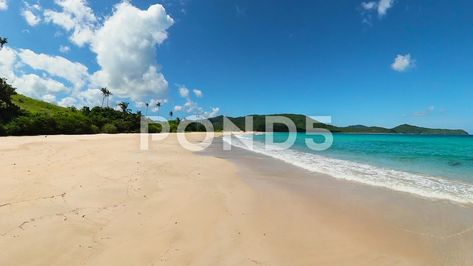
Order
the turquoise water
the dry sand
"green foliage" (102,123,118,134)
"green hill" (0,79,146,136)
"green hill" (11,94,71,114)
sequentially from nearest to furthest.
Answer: the dry sand
the turquoise water
"green hill" (0,79,146,136)
"green hill" (11,94,71,114)
"green foliage" (102,123,118,134)

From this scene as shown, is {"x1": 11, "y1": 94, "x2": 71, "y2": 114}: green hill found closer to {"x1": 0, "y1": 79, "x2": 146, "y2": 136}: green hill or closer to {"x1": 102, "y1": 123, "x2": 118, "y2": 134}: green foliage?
{"x1": 0, "y1": 79, "x2": 146, "y2": 136}: green hill

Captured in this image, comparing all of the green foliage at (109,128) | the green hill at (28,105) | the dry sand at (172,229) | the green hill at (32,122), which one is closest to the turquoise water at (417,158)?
the dry sand at (172,229)

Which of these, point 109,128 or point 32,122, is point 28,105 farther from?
point 32,122

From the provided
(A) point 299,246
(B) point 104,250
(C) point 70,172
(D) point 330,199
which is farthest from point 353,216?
(C) point 70,172

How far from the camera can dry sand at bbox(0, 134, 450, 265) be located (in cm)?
383

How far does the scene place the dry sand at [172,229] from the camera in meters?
3.83

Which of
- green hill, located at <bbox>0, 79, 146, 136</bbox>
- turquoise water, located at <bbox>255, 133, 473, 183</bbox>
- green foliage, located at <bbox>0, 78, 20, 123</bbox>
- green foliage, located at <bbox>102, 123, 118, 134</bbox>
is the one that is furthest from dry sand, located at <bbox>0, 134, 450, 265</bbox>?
green foliage, located at <bbox>102, 123, 118, 134</bbox>

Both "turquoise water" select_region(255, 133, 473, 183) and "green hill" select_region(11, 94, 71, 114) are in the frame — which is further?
"green hill" select_region(11, 94, 71, 114)

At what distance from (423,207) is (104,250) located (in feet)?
24.3

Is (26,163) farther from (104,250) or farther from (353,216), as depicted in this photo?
(353,216)

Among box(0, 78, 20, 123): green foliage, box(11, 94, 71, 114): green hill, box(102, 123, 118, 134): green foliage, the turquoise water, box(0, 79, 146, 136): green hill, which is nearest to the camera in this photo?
the turquoise water

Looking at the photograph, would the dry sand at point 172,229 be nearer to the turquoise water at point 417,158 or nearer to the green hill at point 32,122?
the turquoise water at point 417,158

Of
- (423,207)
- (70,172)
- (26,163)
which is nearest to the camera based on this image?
(423,207)

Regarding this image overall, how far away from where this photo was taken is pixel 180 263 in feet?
12.0
